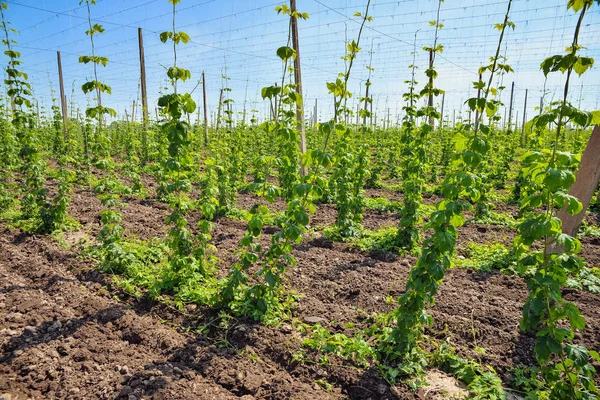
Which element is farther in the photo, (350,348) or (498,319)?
(498,319)

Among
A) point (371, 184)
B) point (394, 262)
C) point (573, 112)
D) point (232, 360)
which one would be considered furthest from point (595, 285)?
point (371, 184)

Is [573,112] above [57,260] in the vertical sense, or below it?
above

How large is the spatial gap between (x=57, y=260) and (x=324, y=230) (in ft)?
13.5

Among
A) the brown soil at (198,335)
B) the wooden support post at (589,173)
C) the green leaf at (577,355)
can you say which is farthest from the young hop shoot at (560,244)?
the wooden support post at (589,173)

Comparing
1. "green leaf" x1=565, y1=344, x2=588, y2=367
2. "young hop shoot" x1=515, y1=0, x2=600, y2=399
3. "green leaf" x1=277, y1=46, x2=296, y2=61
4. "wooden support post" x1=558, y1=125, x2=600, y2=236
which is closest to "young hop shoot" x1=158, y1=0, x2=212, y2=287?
"green leaf" x1=277, y1=46, x2=296, y2=61

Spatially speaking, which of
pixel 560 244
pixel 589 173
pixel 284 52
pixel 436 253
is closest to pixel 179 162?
pixel 284 52

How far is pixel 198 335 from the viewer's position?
10.7ft

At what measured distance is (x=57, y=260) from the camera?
449 cm

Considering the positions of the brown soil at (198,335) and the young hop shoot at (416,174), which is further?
the young hop shoot at (416,174)

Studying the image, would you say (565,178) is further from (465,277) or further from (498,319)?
(465,277)

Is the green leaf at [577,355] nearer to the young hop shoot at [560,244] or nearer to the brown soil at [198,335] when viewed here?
the young hop shoot at [560,244]

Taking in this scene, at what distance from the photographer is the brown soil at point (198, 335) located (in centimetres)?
262

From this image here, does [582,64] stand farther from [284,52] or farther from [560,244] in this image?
[284,52]

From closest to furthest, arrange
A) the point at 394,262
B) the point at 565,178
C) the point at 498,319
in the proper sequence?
the point at 565,178
the point at 498,319
the point at 394,262
